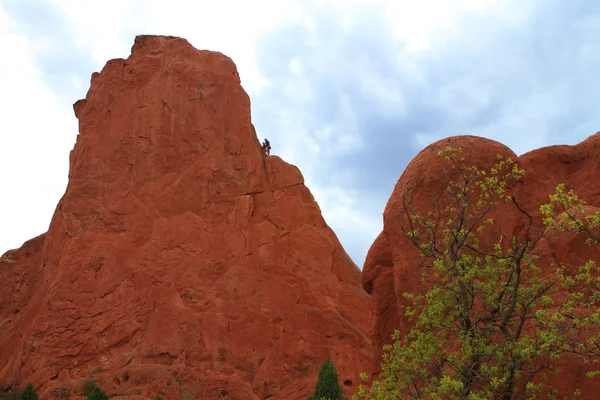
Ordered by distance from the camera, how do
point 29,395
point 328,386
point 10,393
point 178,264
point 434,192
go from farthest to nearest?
1. point 178,264
2. point 10,393
3. point 29,395
4. point 328,386
5. point 434,192

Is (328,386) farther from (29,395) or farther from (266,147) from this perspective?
(266,147)

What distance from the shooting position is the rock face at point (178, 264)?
32781 mm

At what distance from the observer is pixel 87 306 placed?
34.0 meters

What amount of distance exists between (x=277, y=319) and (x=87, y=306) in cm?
962

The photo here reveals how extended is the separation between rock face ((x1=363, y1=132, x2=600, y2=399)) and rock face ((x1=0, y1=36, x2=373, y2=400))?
15.8m

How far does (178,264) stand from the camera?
35.7 metres

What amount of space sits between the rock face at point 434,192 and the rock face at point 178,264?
15776 mm

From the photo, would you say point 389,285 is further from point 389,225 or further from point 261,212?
point 261,212

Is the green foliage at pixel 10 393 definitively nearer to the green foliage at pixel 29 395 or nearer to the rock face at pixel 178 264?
the rock face at pixel 178 264

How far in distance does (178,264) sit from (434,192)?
73.9 ft

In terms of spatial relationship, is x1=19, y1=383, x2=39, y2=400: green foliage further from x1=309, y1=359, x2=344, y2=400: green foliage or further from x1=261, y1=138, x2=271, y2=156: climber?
x1=261, y1=138, x2=271, y2=156: climber

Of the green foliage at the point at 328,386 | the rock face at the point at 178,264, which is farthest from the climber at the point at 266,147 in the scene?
the green foliage at the point at 328,386

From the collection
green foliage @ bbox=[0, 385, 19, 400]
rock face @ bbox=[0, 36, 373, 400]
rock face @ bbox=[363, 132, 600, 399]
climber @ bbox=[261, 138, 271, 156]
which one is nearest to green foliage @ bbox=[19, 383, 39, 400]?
rock face @ bbox=[0, 36, 373, 400]

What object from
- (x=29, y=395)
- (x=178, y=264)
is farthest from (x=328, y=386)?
(x=178, y=264)
